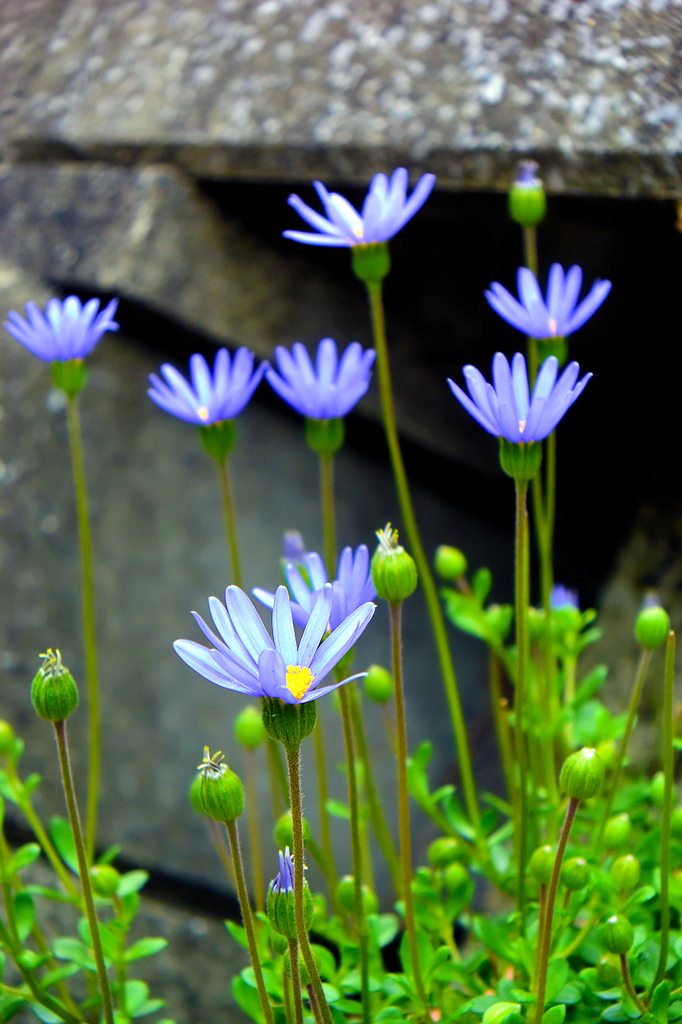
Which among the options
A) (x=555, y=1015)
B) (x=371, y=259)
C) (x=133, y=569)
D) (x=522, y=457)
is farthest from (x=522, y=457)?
(x=133, y=569)

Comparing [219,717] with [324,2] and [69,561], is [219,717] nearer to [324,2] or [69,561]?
[69,561]

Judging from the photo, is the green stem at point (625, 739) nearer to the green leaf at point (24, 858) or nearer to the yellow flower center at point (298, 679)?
the yellow flower center at point (298, 679)

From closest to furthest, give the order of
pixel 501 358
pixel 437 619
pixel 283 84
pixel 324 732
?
pixel 501 358, pixel 437 619, pixel 283 84, pixel 324 732

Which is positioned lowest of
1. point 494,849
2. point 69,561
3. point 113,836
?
point 113,836

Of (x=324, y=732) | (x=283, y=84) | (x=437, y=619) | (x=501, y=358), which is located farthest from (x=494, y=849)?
(x=283, y=84)

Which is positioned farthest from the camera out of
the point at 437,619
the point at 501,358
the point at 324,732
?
the point at 324,732

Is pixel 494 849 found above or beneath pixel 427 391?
beneath

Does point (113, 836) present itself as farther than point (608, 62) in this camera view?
Yes
